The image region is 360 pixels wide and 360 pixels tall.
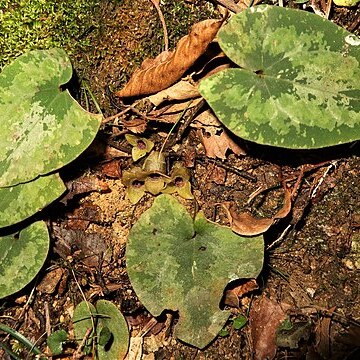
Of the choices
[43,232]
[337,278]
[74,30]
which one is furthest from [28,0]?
[337,278]

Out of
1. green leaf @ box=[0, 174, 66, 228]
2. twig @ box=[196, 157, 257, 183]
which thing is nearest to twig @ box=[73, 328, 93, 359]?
green leaf @ box=[0, 174, 66, 228]

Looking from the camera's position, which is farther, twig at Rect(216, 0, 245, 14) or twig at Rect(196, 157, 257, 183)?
twig at Rect(196, 157, 257, 183)

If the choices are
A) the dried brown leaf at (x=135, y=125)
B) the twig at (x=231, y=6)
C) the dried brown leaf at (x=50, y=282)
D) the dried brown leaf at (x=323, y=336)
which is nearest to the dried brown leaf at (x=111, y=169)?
the dried brown leaf at (x=135, y=125)

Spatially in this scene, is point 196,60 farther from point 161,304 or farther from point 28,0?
point 161,304

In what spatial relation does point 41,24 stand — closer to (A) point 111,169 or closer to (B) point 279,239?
(A) point 111,169

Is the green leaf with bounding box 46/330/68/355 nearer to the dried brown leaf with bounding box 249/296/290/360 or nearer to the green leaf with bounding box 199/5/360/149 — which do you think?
the dried brown leaf with bounding box 249/296/290/360

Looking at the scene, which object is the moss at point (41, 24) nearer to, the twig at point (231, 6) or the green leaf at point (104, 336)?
the twig at point (231, 6)

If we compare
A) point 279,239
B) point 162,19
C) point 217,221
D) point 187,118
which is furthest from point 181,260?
point 162,19
